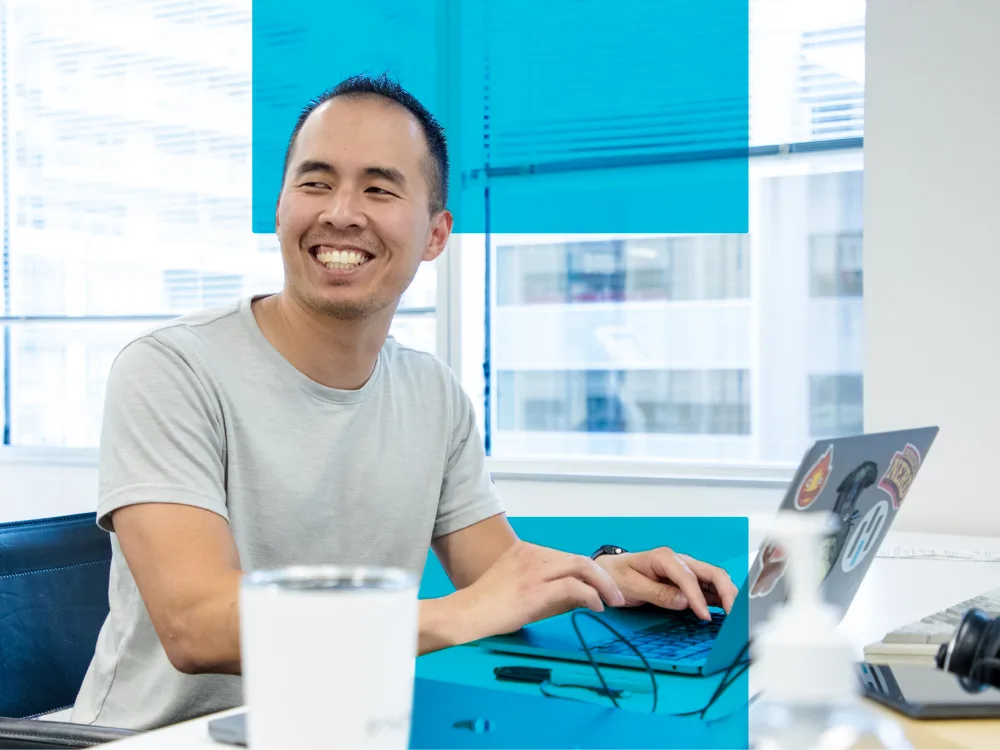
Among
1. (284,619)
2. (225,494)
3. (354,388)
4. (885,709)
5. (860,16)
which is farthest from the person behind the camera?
(860,16)

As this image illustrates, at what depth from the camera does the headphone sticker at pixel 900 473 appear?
0.96m

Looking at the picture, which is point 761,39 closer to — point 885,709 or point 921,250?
point 921,250

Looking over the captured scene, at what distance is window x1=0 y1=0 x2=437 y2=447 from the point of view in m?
3.63

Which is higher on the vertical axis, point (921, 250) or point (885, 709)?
point (921, 250)

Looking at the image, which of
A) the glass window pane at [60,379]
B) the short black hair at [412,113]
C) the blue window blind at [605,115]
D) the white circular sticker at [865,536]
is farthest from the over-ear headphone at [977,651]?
the glass window pane at [60,379]

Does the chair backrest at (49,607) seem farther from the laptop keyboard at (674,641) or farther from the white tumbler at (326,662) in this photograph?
the white tumbler at (326,662)

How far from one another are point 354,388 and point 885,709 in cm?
90

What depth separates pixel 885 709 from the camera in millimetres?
816

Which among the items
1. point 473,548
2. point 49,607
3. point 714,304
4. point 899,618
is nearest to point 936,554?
point 899,618

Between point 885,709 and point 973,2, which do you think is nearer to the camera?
point 885,709

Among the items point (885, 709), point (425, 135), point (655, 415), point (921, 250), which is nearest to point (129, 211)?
point (655, 415)

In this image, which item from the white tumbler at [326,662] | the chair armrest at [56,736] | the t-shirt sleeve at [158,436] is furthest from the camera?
the t-shirt sleeve at [158,436]

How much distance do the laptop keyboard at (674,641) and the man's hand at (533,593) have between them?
0.04 meters

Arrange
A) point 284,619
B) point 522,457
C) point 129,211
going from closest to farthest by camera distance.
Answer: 1. point 284,619
2. point 522,457
3. point 129,211
